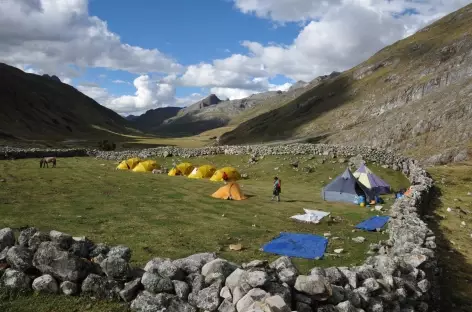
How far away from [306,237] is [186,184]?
21693 millimetres

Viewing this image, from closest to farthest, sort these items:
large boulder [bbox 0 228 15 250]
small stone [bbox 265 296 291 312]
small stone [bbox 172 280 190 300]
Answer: small stone [bbox 265 296 291 312] < small stone [bbox 172 280 190 300] < large boulder [bbox 0 228 15 250]

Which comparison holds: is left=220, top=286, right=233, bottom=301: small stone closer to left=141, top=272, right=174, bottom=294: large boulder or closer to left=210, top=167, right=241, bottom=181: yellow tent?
left=141, top=272, right=174, bottom=294: large boulder

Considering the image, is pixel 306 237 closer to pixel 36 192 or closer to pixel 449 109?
pixel 36 192

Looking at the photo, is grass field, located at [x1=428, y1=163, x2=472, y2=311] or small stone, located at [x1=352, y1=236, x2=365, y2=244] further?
small stone, located at [x1=352, y1=236, x2=365, y2=244]

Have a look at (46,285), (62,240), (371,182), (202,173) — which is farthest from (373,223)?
(202,173)

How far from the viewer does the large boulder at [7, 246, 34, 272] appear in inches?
404

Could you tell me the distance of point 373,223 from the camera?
25.2 m

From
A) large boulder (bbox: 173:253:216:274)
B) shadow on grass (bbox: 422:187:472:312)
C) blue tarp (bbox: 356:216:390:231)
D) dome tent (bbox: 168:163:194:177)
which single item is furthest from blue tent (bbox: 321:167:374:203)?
large boulder (bbox: 173:253:216:274)

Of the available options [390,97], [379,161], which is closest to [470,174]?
[379,161]

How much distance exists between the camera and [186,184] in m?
40.4

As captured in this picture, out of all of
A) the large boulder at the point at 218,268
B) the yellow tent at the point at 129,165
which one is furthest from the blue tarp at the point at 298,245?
the yellow tent at the point at 129,165

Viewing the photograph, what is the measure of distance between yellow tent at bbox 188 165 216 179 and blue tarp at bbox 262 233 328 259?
1022 inches

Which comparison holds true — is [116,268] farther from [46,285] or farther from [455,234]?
[455,234]

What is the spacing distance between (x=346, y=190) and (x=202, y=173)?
1826cm
